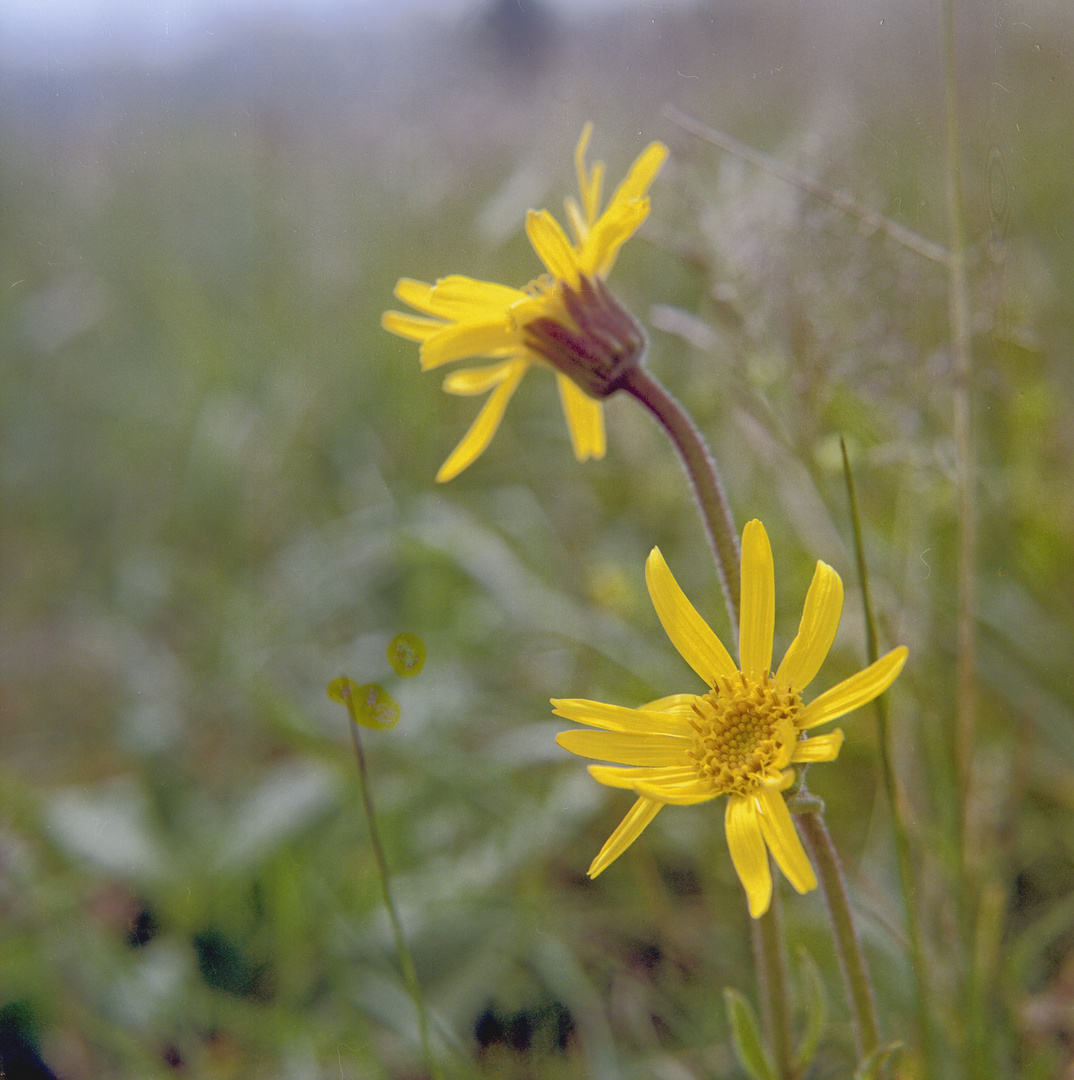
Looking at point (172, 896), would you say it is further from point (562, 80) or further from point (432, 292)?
point (562, 80)

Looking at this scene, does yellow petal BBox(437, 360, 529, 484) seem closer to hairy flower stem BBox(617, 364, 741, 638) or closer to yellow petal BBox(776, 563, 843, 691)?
hairy flower stem BBox(617, 364, 741, 638)

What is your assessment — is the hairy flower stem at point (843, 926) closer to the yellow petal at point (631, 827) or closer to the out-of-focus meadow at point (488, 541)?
the yellow petal at point (631, 827)

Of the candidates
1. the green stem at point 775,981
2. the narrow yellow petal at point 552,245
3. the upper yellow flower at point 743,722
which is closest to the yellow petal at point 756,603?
the upper yellow flower at point 743,722

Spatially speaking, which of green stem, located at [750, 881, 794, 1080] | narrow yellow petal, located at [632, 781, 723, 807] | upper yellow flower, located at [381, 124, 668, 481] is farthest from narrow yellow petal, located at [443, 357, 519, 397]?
green stem, located at [750, 881, 794, 1080]

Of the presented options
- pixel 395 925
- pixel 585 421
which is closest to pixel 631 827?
pixel 395 925

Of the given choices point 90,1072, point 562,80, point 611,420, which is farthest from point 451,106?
point 90,1072
